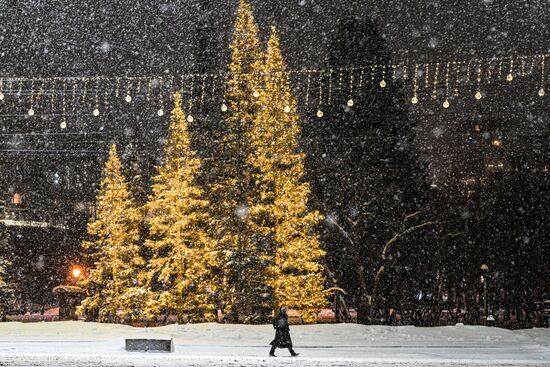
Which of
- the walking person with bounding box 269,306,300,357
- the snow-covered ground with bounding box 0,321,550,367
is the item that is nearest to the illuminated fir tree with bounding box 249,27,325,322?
the snow-covered ground with bounding box 0,321,550,367

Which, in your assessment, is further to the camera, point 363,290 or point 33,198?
point 33,198

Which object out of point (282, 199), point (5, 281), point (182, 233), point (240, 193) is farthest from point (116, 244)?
point (282, 199)

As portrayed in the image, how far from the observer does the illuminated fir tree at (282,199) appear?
1217 inches

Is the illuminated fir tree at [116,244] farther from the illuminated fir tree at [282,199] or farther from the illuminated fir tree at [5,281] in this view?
the illuminated fir tree at [282,199]

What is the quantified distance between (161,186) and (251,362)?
1617 centimetres

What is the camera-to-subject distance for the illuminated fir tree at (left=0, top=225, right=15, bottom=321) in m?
36.3

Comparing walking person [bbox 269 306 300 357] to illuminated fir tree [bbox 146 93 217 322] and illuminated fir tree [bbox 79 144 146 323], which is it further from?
illuminated fir tree [bbox 79 144 146 323]

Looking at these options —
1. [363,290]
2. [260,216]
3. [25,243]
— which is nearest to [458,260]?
[363,290]

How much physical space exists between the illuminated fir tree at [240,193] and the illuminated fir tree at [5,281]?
12039 mm

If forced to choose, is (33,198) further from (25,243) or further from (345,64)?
(345,64)

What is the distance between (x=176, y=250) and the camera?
107 ft

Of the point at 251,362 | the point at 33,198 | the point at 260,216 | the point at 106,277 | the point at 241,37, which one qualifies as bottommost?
the point at 251,362

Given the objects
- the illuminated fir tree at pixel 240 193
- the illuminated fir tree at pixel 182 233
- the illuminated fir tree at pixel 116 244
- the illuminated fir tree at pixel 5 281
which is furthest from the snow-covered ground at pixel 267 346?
the illuminated fir tree at pixel 5 281

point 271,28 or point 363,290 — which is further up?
point 271,28
